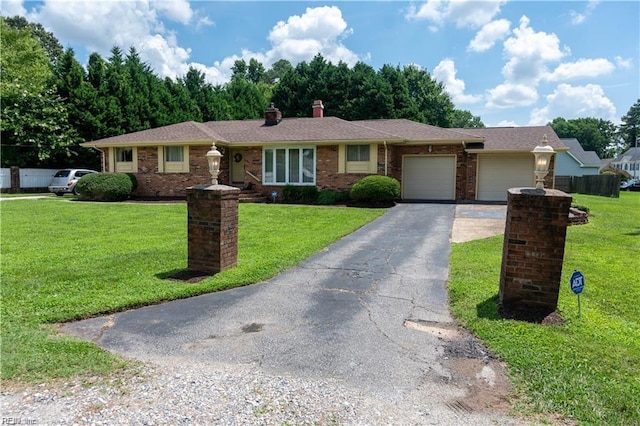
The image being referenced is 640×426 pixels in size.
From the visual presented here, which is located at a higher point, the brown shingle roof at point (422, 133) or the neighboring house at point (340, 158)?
the brown shingle roof at point (422, 133)

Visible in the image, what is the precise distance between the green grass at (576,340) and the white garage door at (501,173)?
35.7 feet

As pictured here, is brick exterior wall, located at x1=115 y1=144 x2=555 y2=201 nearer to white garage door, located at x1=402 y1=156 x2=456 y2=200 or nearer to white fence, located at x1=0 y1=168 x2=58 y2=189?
white garage door, located at x1=402 y1=156 x2=456 y2=200

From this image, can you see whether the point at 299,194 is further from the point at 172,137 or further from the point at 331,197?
the point at 172,137

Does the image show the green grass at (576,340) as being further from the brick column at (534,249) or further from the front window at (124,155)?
the front window at (124,155)

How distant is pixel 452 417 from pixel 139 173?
19.8 metres

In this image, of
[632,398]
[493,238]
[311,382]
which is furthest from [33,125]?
[632,398]

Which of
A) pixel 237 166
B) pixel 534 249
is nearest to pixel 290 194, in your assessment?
pixel 237 166

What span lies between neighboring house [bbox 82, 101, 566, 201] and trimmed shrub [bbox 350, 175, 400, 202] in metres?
1.50

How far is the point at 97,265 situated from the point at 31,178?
23.3m

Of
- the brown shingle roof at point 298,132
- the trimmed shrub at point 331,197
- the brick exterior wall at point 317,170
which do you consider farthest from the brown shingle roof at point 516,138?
the trimmed shrub at point 331,197

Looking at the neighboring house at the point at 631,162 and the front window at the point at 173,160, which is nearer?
the front window at the point at 173,160

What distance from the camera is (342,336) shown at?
13.6 ft

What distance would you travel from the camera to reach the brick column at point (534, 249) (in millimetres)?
4527

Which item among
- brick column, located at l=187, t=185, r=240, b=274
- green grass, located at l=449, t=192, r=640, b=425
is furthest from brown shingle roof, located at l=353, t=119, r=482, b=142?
brick column, located at l=187, t=185, r=240, b=274
